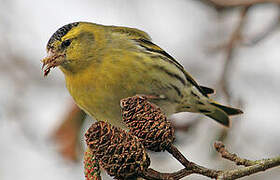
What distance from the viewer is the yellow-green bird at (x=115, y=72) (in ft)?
9.62

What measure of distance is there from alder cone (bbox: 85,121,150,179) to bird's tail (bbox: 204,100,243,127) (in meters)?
1.87

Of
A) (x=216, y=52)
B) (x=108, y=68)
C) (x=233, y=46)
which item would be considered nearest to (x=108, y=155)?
(x=108, y=68)

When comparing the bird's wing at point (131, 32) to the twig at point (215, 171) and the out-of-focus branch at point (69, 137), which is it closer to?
the out-of-focus branch at point (69, 137)

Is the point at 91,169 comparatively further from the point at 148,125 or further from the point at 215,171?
the point at 215,171

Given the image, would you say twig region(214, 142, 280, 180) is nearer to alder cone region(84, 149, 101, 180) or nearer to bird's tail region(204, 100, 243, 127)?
alder cone region(84, 149, 101, 180)

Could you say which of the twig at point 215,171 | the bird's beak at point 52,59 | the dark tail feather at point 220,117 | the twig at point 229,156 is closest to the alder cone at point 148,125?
the twig at point 215,171

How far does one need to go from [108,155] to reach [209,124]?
2.93m

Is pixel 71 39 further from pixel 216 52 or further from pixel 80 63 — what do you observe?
pixel 216 52

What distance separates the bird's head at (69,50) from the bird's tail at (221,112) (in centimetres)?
123

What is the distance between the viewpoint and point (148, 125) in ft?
5.98

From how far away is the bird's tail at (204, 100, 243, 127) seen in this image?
136 inches

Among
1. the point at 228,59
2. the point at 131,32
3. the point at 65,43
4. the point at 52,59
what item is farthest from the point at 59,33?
the point at 228,59

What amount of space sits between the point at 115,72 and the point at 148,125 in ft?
3.85

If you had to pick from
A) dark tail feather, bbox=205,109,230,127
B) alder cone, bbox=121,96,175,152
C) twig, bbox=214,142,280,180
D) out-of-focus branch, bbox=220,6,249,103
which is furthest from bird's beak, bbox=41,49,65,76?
twig, bbox=214,142,280,180
